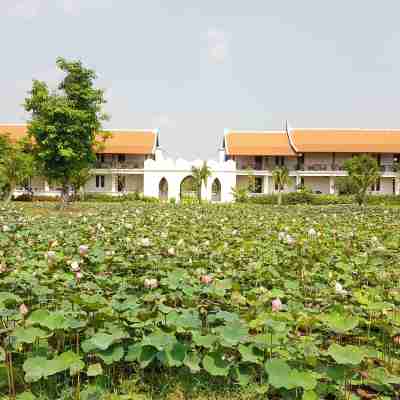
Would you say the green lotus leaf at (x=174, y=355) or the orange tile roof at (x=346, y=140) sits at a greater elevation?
the orange tile roof at (x=346, y=140)

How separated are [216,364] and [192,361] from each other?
12 centimetres

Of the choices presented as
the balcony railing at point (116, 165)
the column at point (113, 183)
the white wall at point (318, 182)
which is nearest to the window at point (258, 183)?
the white wall at point (318, 182)

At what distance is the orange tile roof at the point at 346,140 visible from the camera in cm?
3459

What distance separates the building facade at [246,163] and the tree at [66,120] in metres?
11.7

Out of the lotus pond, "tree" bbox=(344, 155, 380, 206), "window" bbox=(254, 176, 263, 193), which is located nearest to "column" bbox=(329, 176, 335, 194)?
"tree" bbox=(344, 155, 380, 206)

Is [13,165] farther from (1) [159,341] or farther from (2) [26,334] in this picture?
(1) [159,341]

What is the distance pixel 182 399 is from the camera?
214 cm

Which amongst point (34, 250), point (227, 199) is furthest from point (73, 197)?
point (34, 250)

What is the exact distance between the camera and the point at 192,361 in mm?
2135

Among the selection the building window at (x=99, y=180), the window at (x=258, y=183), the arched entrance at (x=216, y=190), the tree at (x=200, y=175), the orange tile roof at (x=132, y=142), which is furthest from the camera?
the window at (x=258, y=183)

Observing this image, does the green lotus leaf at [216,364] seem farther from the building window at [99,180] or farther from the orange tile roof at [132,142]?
the building window at [99,180]

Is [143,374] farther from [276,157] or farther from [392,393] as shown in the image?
[276,157]

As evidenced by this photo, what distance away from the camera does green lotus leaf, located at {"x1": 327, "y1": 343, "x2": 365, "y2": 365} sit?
6.28 ft

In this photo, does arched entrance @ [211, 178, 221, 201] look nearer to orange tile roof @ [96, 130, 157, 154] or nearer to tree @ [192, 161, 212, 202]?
tree @ [192, 161, 212, 202]
